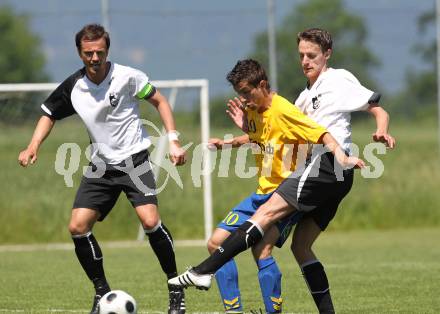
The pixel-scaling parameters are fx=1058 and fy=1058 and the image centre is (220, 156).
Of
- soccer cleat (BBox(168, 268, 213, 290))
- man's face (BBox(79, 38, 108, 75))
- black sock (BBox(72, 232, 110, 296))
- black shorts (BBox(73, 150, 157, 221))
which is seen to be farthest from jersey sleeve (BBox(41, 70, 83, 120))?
soccer cleat (BBox(168, 268, 213, 290))

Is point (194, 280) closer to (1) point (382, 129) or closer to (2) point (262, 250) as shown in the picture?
(2) point (262, 250)

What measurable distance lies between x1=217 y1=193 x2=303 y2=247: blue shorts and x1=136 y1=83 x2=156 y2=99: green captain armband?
1.20 meters

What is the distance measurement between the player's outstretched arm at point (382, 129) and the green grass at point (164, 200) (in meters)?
9.32

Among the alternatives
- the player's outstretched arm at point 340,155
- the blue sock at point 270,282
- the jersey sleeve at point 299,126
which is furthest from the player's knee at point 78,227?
the player's outstretched arm at point 340,155

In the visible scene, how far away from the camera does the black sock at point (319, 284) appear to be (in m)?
7.19

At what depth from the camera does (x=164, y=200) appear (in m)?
16.8

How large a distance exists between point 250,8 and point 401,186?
13.9 feet

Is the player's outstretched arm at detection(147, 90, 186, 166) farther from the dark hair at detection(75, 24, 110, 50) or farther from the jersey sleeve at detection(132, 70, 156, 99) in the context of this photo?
the dark hair at detection(75, 24, 110, 50)

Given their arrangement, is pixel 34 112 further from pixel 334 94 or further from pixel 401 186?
pixel 334 94

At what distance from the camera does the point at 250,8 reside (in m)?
19.2

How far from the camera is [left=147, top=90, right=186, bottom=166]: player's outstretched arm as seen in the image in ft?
23.8

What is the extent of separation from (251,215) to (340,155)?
0.80 m

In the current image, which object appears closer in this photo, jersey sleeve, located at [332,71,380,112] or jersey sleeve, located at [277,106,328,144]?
jersey sleeve, located at [277,106,328,144]

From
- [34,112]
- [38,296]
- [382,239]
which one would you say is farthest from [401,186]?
[38,296]
